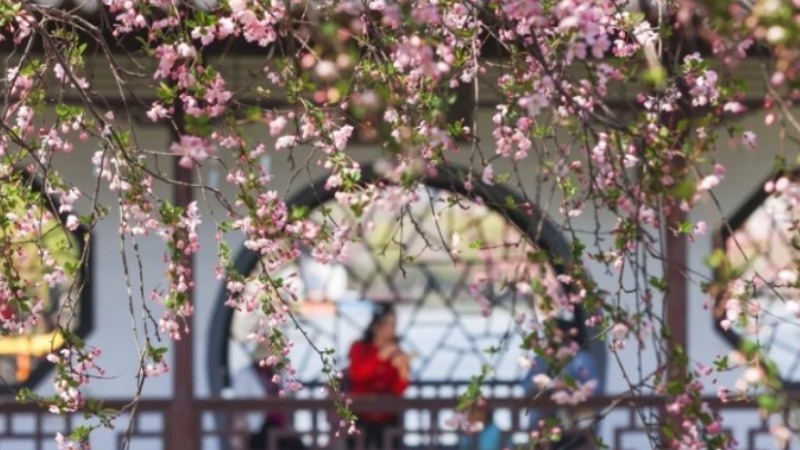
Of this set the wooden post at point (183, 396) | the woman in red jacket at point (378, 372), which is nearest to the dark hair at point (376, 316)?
the woman in red jacket at point (378, 372)

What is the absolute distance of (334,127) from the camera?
634cm

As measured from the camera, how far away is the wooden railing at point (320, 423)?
1040cm

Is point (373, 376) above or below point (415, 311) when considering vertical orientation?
below

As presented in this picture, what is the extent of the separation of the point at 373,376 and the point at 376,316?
0.50 meters

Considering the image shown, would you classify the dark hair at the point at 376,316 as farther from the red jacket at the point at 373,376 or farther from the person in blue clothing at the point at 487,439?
the person in blue clothing at the point at 487,439

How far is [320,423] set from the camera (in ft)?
37.8

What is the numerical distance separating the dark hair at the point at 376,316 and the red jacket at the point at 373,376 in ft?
0.27

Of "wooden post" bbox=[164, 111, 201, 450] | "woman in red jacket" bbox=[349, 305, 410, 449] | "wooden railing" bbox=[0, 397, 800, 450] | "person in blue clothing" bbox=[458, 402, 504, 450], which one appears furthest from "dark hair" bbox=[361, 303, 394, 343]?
"wooden post" bbox=[164, 111, 201, 450]


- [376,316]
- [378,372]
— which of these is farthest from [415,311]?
[378,372]

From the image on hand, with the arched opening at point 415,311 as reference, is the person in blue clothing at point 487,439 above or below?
below

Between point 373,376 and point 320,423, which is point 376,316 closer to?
point 373,376

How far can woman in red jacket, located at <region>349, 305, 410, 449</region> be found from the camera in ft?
36.8

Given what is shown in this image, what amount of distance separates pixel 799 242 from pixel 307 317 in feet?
22.3

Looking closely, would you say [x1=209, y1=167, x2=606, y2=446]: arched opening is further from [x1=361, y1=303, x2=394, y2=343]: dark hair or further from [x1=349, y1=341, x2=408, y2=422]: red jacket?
[x1=349, y1=341, x2=408, y2=422]: red jacket
